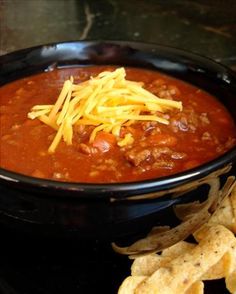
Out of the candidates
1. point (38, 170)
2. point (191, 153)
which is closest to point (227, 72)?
point (191, 153)

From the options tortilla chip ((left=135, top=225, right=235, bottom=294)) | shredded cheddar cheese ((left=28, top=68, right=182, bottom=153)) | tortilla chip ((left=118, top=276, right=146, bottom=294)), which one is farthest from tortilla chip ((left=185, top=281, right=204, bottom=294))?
shredded cheddar cheese ((left=28, top=68, right=182, bottom=153))

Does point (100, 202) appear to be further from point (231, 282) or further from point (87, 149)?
point (231, 282)

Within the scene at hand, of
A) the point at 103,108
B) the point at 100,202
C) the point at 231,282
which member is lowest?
the point at 231,282

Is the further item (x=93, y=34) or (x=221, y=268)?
(x=93, y=34)

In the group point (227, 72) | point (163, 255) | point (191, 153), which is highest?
point (227, 72)

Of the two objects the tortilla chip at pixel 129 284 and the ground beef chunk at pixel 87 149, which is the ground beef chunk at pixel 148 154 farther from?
the tortilla chip at pixel 129 284

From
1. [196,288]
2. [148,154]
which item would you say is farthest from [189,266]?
[148,154]

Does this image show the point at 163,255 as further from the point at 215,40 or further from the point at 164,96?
the point at 215,40
